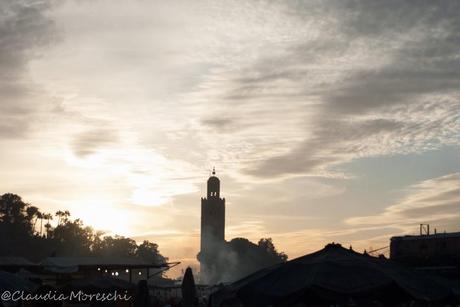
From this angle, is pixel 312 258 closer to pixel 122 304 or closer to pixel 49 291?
pixel 49 291

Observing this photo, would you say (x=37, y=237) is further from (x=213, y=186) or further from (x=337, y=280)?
(x=337, y=280)

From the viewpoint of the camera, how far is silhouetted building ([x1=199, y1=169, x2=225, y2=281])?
484 ft

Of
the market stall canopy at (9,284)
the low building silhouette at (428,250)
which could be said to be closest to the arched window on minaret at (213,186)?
the low building silhouette at (428,250)

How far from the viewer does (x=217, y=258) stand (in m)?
147

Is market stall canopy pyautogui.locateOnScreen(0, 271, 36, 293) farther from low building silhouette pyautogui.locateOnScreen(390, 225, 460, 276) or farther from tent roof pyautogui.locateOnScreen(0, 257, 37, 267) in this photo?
low building silhouette pyautogui.locateOnScreen(390, 225, 460, 276)

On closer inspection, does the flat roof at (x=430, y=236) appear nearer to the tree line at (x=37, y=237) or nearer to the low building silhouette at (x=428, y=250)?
the low building silhouette at (x=428, y=250)

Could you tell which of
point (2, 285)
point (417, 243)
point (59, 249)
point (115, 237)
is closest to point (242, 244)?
point (115, 237)

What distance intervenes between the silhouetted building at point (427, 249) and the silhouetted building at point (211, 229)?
88172mm

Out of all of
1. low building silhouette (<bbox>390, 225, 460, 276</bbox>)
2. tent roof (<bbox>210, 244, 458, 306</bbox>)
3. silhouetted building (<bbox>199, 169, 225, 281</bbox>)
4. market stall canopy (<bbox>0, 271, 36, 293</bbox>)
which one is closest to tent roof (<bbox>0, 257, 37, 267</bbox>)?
low building silhouette (<bbox>390, 225, 460, 276</bbox>)

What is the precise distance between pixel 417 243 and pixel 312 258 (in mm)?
48886

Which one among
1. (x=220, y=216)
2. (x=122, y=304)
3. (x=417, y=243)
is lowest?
(x=122, y=304)

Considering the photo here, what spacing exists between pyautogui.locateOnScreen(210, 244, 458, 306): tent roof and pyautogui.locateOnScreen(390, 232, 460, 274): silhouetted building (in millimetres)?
40561

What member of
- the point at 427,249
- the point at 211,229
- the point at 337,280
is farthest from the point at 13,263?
the point at 211,229

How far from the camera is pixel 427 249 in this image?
57.8 meters
